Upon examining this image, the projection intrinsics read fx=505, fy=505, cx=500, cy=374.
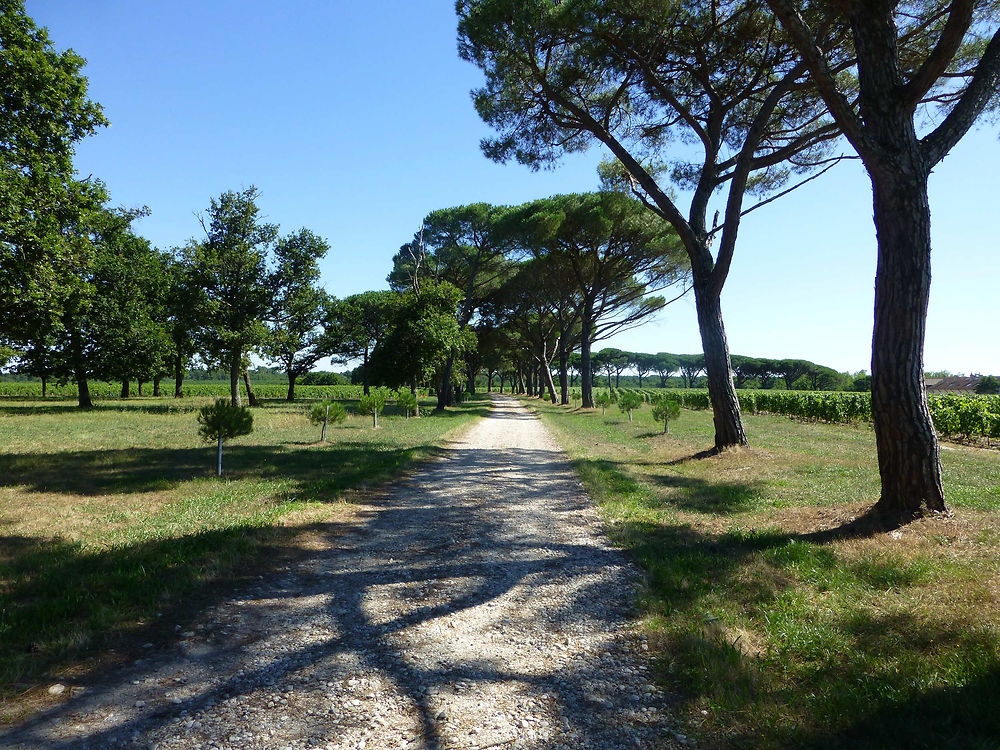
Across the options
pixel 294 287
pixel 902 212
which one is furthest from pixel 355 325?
pixel 902 212

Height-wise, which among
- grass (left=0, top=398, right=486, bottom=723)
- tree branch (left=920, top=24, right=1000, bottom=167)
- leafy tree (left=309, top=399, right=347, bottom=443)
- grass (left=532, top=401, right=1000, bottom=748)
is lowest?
grass (left=0, top=398, right=486, bottom=723)

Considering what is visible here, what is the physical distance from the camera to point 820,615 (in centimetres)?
379

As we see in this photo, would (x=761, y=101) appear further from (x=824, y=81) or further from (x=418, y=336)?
→ (x=418, y=336)

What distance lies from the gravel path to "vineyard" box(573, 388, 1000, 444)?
65.4ft

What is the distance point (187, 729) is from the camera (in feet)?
8.05

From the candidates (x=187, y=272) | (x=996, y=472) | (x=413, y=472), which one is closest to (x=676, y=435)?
(x=996, y=472)

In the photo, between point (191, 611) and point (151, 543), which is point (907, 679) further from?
point (151, 543)

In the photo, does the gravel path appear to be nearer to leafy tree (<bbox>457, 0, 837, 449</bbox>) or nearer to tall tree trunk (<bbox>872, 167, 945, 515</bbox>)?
tall tree trunk (<bbox>872, 167, 945, 515</bbox>)

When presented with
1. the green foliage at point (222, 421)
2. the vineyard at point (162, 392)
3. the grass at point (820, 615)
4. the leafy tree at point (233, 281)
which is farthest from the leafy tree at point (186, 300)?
the grass at point (820, 615)

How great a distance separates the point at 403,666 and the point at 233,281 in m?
33.9

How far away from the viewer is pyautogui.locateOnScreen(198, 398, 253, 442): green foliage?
33.0 ft

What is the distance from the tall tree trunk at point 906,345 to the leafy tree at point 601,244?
733 inches

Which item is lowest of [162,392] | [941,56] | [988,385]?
[162,392]

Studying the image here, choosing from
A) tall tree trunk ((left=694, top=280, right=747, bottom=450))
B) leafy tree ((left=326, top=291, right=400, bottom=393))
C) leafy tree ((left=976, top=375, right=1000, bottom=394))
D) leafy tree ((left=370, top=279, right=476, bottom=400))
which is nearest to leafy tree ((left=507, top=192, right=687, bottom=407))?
leafy tree ((left=370, top=279, right=476, bottom=400))
